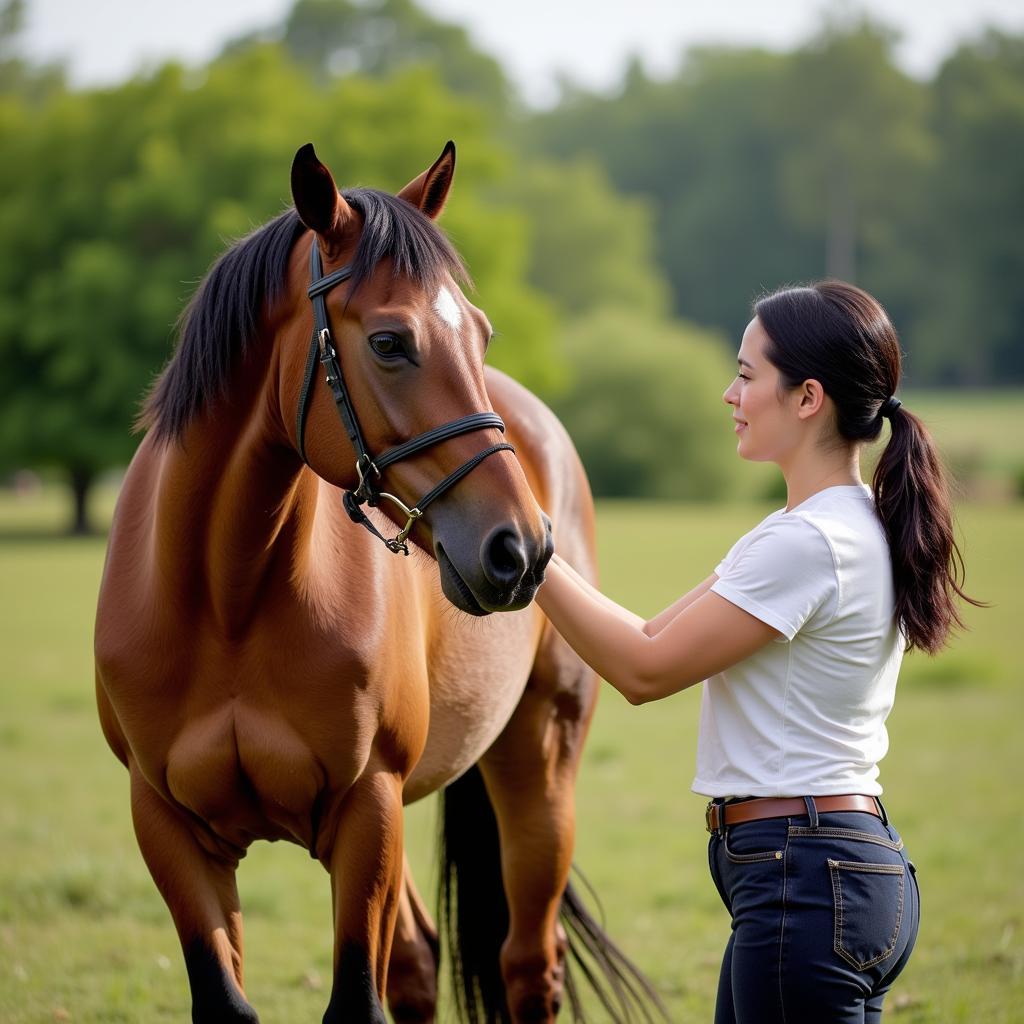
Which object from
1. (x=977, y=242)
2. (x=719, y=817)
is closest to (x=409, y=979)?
(x=719, y=817)

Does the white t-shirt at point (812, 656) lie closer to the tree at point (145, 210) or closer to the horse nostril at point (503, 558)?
the horse nostril at point (503, 558)

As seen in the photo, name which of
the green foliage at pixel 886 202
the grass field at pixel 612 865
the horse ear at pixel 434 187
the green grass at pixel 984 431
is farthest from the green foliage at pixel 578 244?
the horse ear at pixel 434 187

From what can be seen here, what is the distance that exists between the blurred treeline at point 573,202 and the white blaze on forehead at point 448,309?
2.36 feet

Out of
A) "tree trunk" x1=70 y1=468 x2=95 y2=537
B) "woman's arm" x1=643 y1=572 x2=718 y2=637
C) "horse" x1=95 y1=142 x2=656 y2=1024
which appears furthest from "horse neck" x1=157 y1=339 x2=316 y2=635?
"tree trunk" x1=70 y1=468 x2=95 y2=537

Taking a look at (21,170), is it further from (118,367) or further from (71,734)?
(71,734)

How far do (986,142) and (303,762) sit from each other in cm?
6397

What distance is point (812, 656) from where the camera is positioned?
238 centimetres

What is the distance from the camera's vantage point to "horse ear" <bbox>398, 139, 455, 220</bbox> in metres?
2.87

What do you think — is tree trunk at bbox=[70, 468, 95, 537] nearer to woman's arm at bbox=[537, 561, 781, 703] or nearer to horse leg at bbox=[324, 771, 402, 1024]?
horse leg at bbox=[324, 771, 402, 1024]

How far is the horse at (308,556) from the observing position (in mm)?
2406

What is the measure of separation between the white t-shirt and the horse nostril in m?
0.39

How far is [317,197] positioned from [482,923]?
2677mm

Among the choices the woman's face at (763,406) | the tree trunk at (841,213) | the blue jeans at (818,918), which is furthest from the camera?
the tree trunk at (841,213)

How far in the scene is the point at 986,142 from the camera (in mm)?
59469
